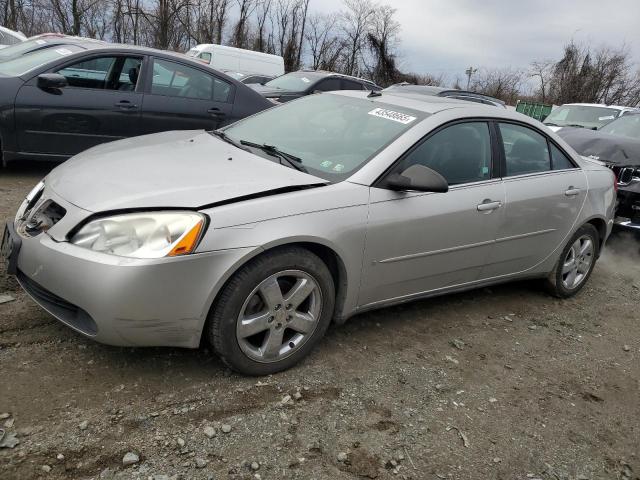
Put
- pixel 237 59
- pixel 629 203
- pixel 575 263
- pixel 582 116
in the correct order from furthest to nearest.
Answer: pixel 237 59, pixel 582 116, pixel 629 203, pixel 575 263

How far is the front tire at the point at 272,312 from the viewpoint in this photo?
2.61 metres

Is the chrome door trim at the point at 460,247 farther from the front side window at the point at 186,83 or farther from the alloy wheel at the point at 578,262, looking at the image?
the front side window at the point at 186,83

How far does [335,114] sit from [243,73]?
54.6 ft

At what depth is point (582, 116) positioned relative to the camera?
10789 mm

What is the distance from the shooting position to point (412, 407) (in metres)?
2.82

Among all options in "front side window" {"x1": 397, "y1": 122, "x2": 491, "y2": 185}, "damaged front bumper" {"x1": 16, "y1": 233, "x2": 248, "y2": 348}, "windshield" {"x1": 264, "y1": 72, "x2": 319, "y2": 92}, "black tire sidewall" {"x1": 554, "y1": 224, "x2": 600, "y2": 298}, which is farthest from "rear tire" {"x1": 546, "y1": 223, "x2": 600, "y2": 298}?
"windshield" {"x1": 264, "y1": 72, "x2": 319, "y2": 92}

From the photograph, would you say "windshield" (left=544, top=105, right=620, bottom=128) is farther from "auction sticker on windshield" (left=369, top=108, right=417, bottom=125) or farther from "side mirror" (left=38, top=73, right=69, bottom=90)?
"side mirror" (left=38, top=73, right=69, bottom=90)

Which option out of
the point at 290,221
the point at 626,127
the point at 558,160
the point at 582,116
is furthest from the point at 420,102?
the point at 582,116

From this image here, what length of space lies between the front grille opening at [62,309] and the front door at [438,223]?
144 cm

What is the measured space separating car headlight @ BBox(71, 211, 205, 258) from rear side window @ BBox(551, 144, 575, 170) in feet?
9.59

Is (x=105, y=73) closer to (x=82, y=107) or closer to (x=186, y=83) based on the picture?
(x=82, y=107)

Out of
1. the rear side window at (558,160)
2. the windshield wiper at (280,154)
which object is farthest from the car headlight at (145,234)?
the rear side window at (558,160)

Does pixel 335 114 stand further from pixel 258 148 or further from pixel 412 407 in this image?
pixel 412 407

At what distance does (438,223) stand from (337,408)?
127cm
